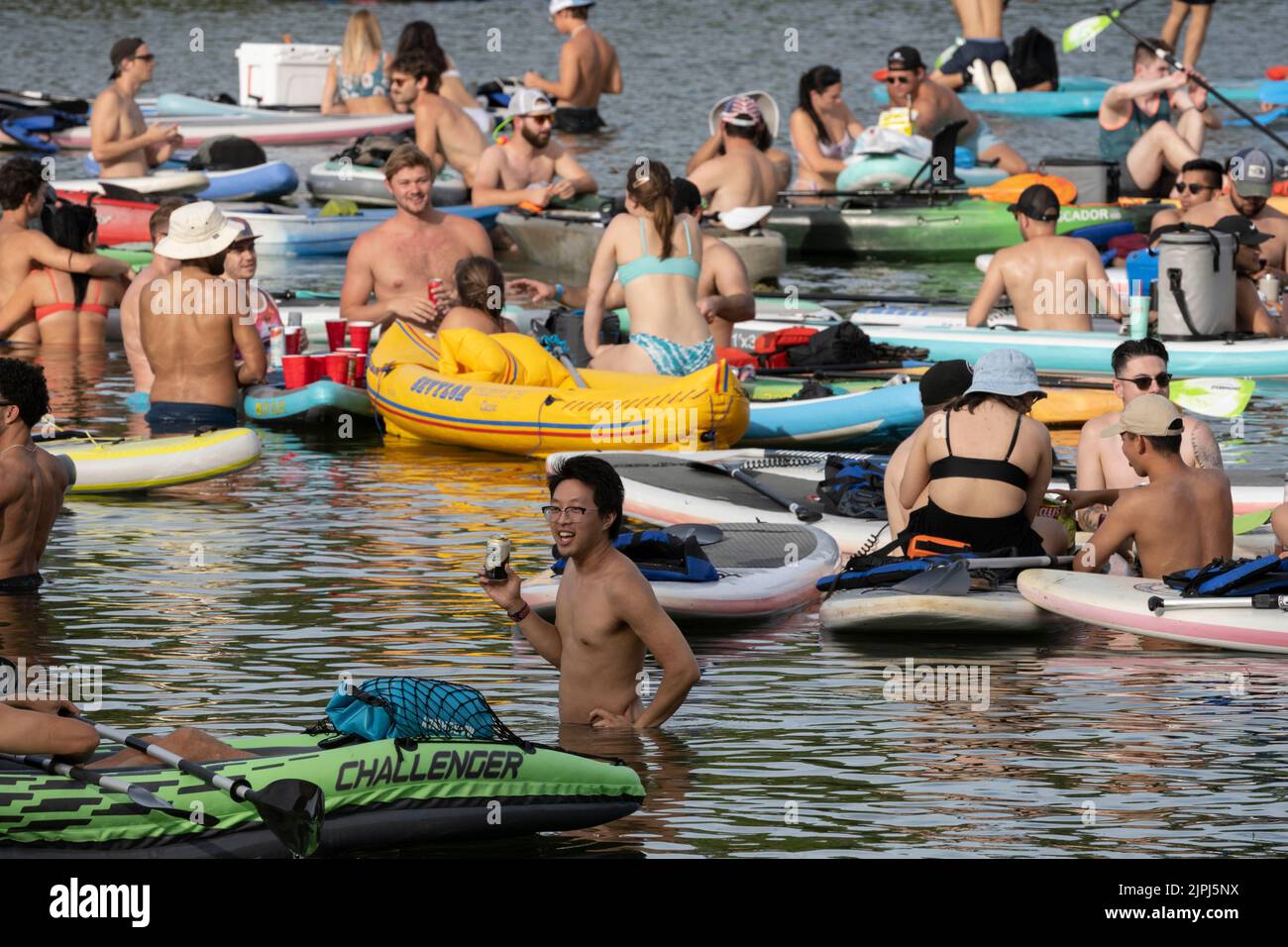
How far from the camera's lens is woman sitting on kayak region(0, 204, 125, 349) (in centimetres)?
1379

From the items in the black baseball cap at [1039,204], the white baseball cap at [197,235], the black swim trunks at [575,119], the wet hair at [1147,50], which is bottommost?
the white baseball cap at [197,235]

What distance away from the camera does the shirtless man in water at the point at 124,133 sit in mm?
18391

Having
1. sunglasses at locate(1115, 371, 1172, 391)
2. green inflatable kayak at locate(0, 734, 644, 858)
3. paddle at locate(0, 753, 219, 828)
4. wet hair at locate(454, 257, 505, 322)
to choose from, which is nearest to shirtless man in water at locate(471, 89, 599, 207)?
wet hair at locate(454, 257, 505, 322)

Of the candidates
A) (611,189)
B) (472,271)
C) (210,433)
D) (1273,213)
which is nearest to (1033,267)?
(1273,213)

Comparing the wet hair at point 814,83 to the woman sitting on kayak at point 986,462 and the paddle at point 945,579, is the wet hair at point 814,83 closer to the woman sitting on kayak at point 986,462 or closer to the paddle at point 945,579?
the woman sitting on kayak at point 986,462

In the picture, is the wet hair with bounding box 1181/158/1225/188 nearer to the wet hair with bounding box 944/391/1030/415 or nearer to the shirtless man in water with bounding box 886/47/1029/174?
the shirtless man in water with bounding box 886/47/1029/174

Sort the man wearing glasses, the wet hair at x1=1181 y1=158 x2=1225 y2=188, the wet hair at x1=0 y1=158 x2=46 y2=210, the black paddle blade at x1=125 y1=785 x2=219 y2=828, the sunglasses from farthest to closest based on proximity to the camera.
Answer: the wet hair at x1=1181 y1=158 x2=1225 y2=188 < the wet hair at x1=0 y1=158 x2=46 y2=210 < the sunglasses < the man wearing glasses < the black paddle blade at x1=125 y1=785 x2=219 y2=828

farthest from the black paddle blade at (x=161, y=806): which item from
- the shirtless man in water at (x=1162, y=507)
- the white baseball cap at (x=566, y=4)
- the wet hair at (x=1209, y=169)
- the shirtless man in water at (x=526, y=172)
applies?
the white baseball cap at (x=566, y=4)

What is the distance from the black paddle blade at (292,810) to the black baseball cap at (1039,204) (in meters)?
8.29

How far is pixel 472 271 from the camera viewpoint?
38.9 feet

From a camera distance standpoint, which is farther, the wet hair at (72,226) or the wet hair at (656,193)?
the wet hair at (72,226)

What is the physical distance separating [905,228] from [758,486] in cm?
857

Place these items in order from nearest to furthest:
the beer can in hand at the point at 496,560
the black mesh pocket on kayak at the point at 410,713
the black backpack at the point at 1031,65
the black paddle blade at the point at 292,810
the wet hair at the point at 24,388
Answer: the black paddle blade at the point at 292,810
the black mesh pocket on kayak at the point at 410,713
the beer can in hand at the point at 496,560
the wet hair at the point at 24,388
the black backpack at the point at 1031,65

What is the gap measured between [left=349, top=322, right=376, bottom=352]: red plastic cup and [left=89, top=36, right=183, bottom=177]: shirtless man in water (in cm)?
599
